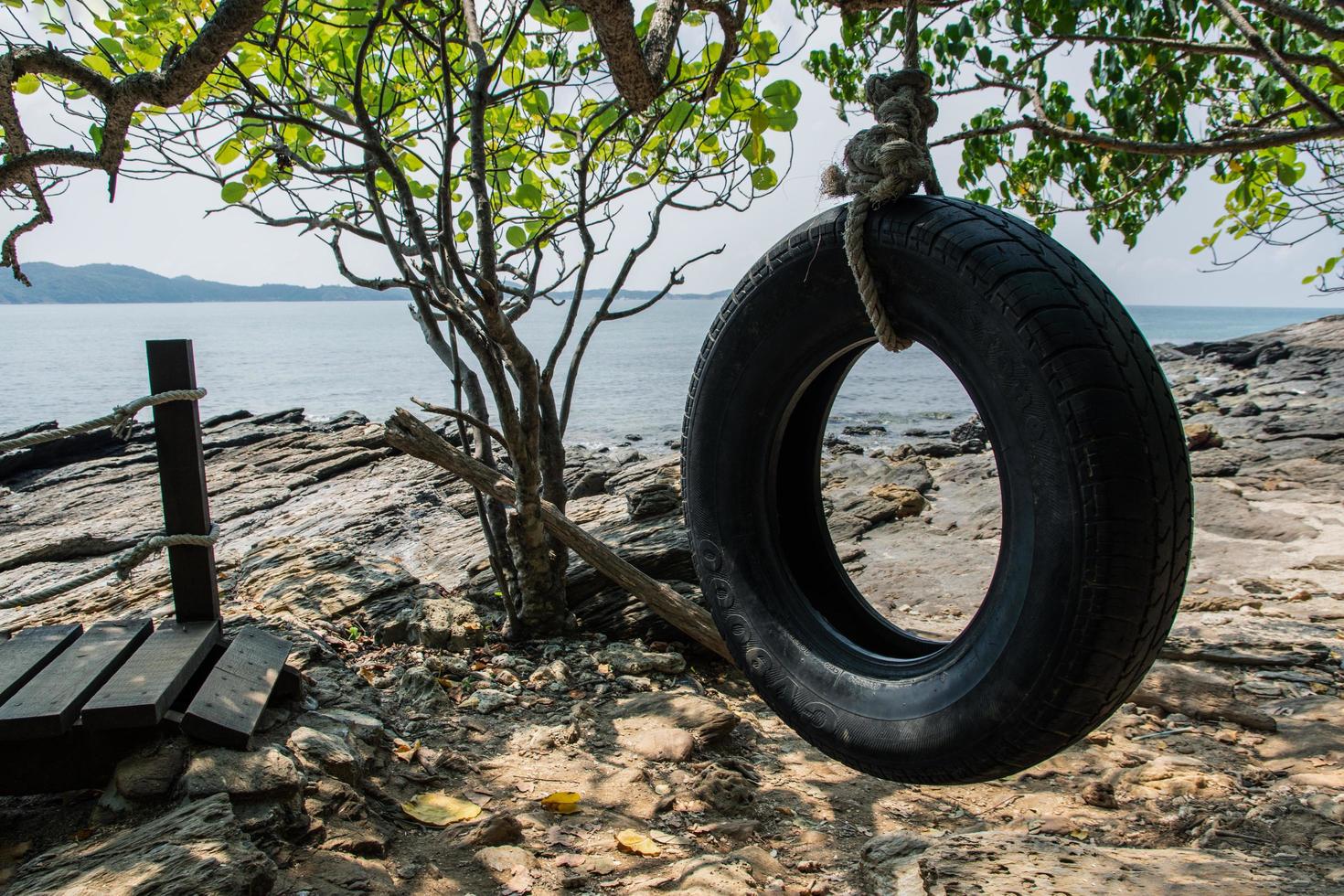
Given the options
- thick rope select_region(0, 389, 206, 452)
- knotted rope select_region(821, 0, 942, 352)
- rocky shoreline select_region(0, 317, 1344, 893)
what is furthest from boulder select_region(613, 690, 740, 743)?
knotted rope select_region(821, 0, 942, 352)

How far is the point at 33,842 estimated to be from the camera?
8.38 ft

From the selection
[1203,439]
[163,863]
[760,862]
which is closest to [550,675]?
[760,862]

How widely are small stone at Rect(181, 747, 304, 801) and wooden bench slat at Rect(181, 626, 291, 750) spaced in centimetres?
6

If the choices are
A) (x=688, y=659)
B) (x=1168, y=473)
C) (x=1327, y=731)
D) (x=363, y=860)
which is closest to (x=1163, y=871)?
(x=1168, y=473)

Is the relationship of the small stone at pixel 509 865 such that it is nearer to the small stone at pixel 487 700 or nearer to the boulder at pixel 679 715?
the boulder at pixel 679 715

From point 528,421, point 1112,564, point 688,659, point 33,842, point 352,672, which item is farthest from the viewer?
point 688,659

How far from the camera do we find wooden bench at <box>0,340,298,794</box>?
2645mm

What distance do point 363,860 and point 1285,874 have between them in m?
2.48

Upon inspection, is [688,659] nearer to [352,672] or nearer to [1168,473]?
[352,672]

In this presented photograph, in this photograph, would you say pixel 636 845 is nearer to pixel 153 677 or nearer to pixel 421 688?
pixel 421 688

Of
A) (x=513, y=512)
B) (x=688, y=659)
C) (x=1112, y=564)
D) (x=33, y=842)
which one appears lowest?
(x=688, y=659)

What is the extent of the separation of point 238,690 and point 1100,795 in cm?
299

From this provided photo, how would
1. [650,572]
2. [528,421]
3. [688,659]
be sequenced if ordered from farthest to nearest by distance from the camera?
[650,572]
[688,659]
[528,421]

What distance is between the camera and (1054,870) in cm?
227
